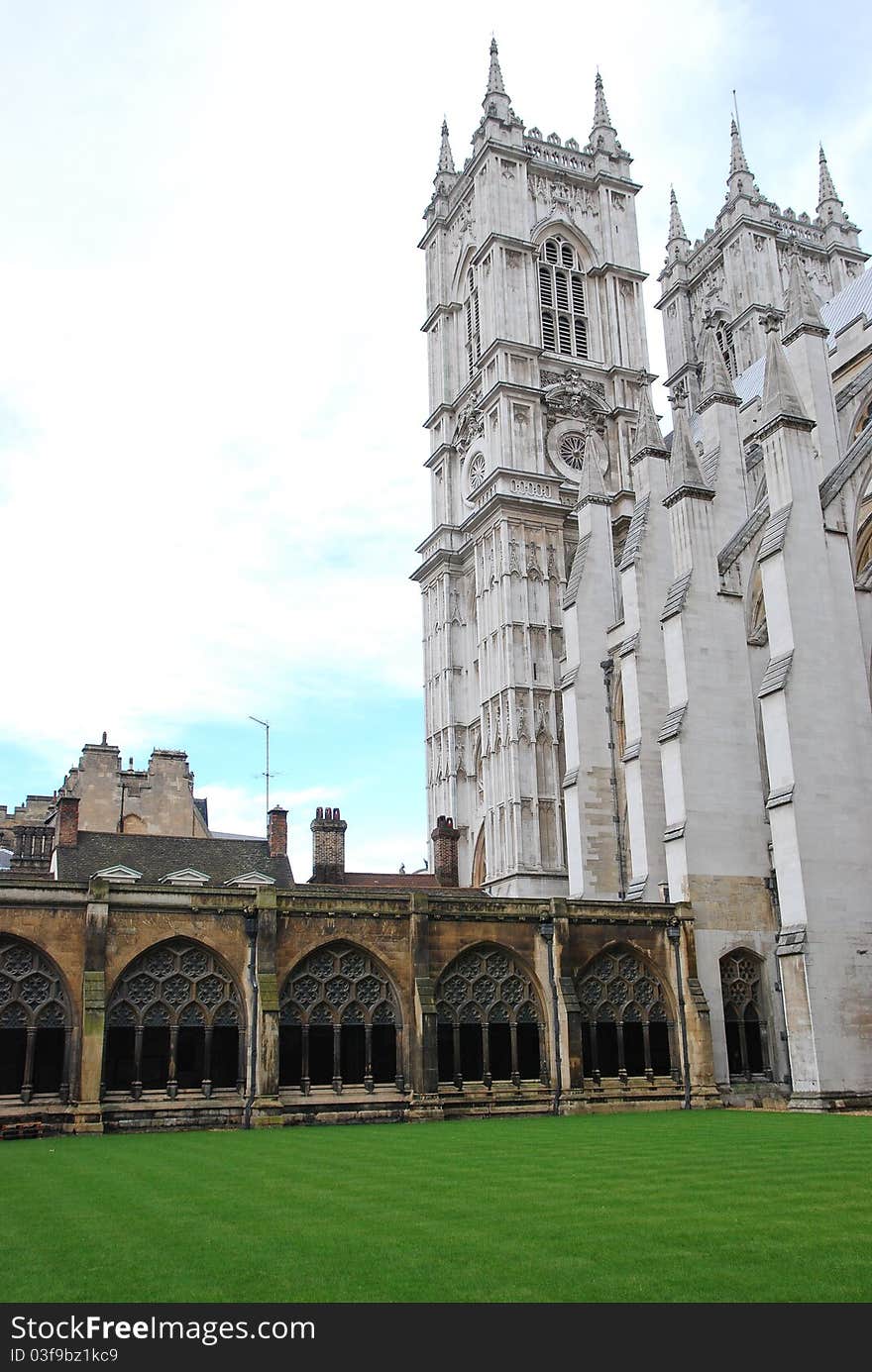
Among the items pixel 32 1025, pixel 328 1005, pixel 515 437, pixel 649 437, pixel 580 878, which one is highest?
pixel 515 437

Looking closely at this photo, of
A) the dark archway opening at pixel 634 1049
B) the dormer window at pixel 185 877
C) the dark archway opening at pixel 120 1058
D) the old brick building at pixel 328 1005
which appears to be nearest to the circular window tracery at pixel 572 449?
the dormer window at pixel 185 877

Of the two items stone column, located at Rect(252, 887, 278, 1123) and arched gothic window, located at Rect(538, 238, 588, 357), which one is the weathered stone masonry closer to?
stone column, located at Rect(252, 887, 278, 1123)

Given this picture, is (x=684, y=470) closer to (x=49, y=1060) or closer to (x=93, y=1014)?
(x=93, y=1014)

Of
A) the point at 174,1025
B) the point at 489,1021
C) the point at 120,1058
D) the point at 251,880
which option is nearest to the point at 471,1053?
the point at 489,1021

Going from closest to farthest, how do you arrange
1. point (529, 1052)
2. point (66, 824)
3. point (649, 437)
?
point (529, 1052) → point (66, 824) → point (649, 437)

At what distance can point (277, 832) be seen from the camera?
44000 millimetres

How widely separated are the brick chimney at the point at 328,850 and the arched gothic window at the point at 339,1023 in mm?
17747

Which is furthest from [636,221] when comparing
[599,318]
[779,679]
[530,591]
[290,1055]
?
[290,1055]

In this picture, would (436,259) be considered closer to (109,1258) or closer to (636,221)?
(636,221)

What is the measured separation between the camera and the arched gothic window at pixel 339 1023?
2461cm

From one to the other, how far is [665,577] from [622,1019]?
15.5 m

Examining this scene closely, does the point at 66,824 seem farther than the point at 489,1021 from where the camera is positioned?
Yes

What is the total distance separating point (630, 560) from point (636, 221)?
1315 inches

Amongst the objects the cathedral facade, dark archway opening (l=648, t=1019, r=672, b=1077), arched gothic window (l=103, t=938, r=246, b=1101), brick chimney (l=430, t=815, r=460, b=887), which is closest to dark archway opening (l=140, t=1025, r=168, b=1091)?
arched gothic window (l=103, t=938, r=246, b=1101)
